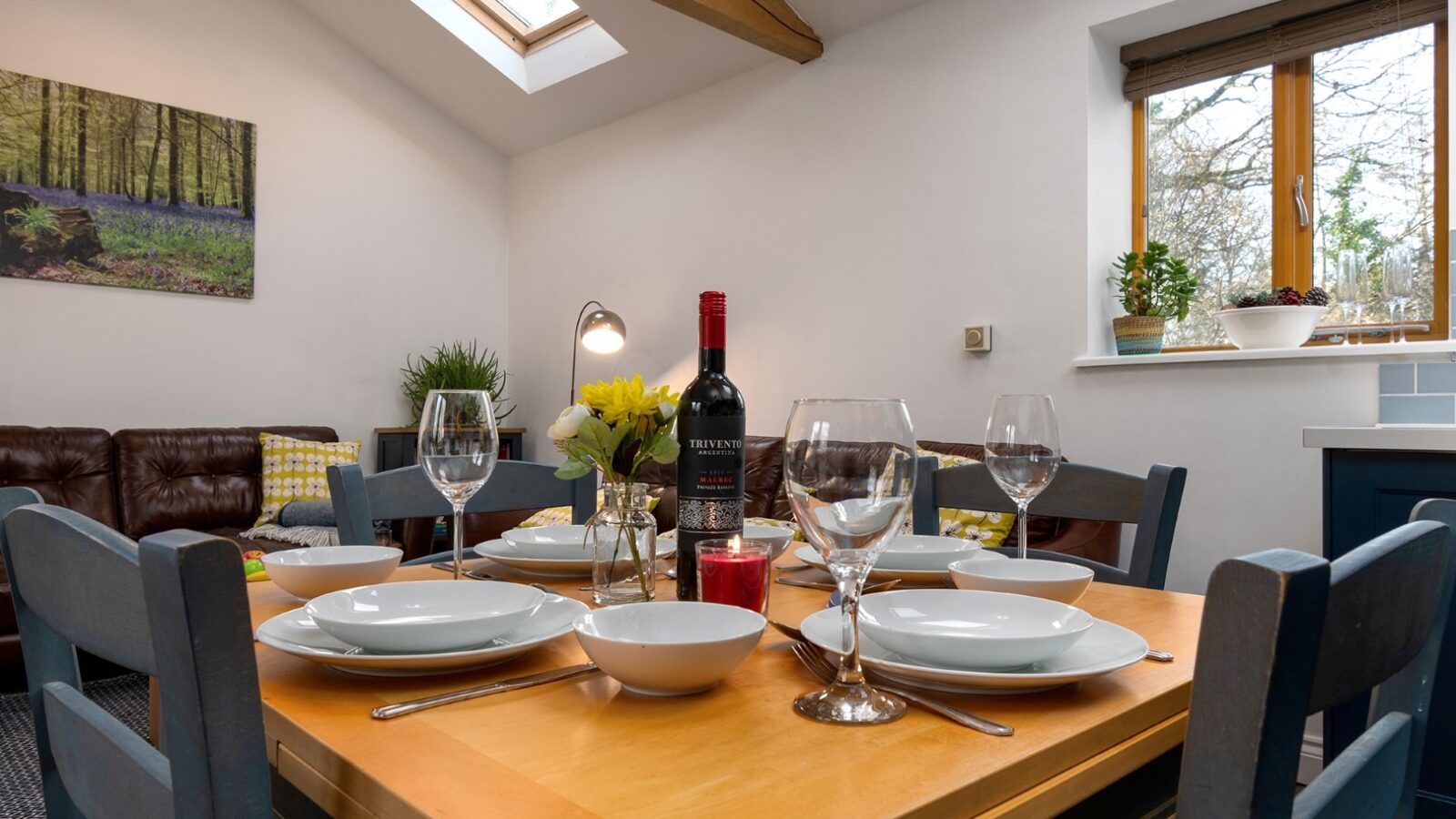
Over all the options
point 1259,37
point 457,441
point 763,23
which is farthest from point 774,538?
point 763,23

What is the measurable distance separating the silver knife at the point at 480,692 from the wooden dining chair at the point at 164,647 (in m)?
0.11

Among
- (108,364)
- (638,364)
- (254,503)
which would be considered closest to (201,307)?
(108,364)

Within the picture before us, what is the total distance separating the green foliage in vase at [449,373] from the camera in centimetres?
470

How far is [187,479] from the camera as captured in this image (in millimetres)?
3797

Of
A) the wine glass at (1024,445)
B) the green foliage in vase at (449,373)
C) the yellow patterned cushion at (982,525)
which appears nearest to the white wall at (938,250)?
the yellow patterned cushion at (982,525)

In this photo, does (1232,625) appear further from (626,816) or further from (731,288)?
(731,288)

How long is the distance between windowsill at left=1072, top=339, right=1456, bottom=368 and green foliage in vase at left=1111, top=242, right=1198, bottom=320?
0.17 meters

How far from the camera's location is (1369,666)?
457 mm

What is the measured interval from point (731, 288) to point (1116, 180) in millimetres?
1688

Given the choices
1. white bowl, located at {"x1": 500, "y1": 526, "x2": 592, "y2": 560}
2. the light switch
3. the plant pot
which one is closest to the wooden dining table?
white bowl, located at {"x1": 500, "y1": 526, "x2": 592, "y2": 560}

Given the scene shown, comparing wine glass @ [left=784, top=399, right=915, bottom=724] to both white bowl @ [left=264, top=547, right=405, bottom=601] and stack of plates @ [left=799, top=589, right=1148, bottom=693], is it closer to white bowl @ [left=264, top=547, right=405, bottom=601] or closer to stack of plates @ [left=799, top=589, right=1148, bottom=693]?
stack of plates @ [left=799, top=589, right=1148, bottom=693]

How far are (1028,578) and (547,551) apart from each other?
0.61 metres

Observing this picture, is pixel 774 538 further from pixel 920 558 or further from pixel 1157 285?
pixel 1157 285

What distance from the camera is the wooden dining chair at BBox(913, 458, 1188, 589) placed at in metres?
1.25
